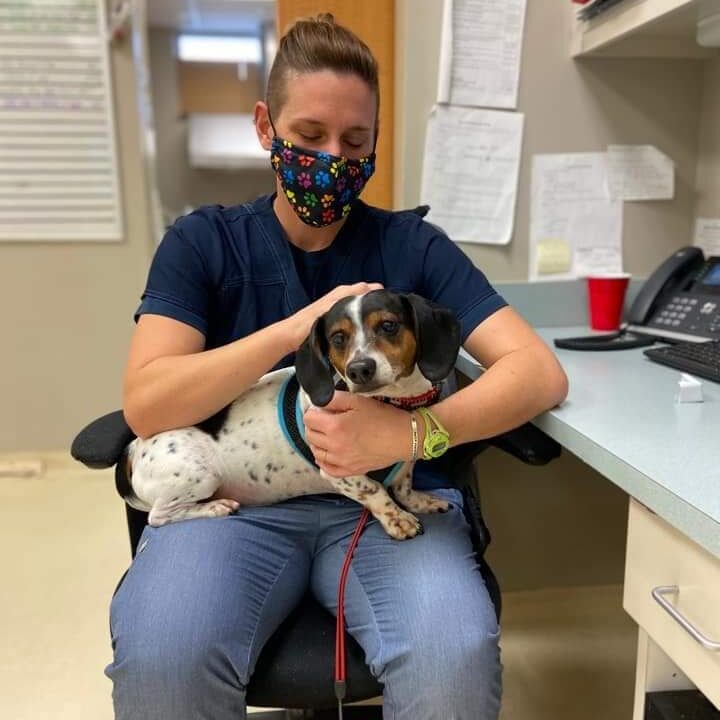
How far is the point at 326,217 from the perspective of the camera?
1225 millimetres

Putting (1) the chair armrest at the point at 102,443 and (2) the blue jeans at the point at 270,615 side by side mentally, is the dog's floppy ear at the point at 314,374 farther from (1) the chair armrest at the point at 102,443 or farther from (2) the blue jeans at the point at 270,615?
(1) the chair armrest at the point at 102,443

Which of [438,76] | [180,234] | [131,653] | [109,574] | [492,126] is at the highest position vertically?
[438,76]

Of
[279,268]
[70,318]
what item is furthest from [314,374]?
[70,318]

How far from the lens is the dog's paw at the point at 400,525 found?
3.64 ft

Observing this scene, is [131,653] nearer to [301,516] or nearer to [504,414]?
[301,516]

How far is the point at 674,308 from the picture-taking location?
1.64 m

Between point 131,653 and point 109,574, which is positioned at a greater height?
point 131,653

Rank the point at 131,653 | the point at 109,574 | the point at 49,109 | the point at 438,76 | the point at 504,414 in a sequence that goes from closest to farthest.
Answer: the point at 131,653 < the point at 504,414 < the point at 438,76 < the point at 109,574 < the point at 49,109

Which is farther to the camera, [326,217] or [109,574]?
[109,574]

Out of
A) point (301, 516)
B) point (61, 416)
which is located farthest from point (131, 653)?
point (61, 416)

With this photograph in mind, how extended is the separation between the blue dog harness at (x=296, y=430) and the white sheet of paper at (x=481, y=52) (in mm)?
880

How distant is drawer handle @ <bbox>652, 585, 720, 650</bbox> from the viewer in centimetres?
71

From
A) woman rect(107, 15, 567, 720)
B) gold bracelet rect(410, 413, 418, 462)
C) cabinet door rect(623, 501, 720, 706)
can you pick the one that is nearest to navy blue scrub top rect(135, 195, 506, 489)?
woman rect(107, 15, 567, 720)

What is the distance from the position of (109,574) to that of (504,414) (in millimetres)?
1603
